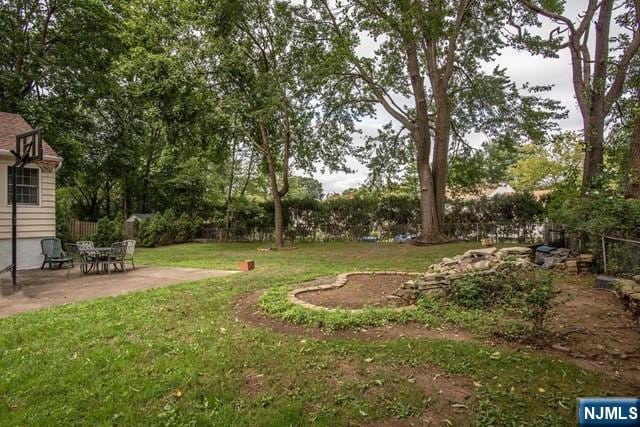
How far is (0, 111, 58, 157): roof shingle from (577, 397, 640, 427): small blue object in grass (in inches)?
475

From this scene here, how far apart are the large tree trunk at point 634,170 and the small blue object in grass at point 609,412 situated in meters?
6.94

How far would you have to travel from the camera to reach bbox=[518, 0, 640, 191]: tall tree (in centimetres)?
923

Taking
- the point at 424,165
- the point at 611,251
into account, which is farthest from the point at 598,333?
the point at 424,165

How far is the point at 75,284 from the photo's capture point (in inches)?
290

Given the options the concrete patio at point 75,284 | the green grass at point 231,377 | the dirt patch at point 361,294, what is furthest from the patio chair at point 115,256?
the dirt patch at point 361,294

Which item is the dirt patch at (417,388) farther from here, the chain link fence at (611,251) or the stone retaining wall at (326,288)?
the chain link fence at (611,251)

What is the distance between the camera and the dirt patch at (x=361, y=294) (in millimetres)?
4934

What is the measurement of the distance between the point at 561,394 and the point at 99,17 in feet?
61.7

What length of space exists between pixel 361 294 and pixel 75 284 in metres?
5.87

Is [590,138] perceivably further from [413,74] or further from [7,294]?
[7,294]

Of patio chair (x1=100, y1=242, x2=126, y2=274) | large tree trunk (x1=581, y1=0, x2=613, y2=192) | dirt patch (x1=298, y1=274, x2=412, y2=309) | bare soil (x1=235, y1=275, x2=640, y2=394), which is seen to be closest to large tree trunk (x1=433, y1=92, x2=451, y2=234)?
large tree trunk (x1=581, y1=0, x2=613, y2=192)

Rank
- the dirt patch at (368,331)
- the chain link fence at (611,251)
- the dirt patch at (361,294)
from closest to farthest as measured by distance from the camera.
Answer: the dirt patch at (368,331) → the dirt patch at (361,294) → the chain link fence at (611,251)

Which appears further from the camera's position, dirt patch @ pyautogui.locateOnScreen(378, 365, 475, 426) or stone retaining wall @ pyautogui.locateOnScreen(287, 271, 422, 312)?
stone retaining wall @ pyautogui.locateOnScreen(287, 271, 422, 312)

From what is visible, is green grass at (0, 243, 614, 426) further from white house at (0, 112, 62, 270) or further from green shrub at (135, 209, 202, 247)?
green shrub at (135, 209, 202, 247)
